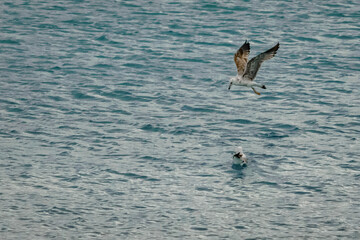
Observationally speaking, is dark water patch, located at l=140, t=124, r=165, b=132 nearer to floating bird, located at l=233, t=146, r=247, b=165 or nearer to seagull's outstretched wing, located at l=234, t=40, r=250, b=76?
floating bird, located at l=233, t=146, r=247, b=165

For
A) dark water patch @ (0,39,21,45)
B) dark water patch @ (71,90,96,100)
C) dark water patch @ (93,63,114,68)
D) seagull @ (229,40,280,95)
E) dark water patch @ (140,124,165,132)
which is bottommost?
dark water patch @ (140,124,165,132)

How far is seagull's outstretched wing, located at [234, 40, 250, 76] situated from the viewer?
2750 cm

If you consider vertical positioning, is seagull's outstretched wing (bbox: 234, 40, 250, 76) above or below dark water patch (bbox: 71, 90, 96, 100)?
above

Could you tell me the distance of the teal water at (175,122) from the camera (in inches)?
1123

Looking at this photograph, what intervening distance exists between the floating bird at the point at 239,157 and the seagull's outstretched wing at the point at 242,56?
4.89 m

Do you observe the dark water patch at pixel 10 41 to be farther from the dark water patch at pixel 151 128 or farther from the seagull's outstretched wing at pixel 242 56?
the seagull's outstretched wing at pixel 242 56

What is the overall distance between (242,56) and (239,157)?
5.96m

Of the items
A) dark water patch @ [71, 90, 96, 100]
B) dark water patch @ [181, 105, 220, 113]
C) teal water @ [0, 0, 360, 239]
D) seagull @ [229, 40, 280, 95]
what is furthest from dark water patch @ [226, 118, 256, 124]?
seagull @ [229, 40, 280, 95]

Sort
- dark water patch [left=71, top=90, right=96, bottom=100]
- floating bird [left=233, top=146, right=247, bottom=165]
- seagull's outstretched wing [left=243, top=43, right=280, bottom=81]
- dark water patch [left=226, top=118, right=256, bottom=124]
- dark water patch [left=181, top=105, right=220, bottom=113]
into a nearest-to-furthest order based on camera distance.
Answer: seagull's outstretched wing [left=243, top=43, right=280, bottom=81]
floating bird [left=233, top=146, right=247, bottom=165]
dark water patch [left=226, top=118, right=256, bottom=124]
dark water patch [left=181, top=105, right=220, bottom=113]
dark water patch [left=71, top=90, right=96, bottom=100]

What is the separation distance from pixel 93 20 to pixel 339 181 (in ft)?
91.8

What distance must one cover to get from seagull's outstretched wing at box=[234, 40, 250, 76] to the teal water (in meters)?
5.29

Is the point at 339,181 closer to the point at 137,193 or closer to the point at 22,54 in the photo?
the point at 137,193

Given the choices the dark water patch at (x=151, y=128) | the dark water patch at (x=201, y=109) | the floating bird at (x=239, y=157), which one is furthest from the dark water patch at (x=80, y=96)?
the floating bird at (x=239, y=157)

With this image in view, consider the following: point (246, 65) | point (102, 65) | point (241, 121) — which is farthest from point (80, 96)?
point (246, 65)
